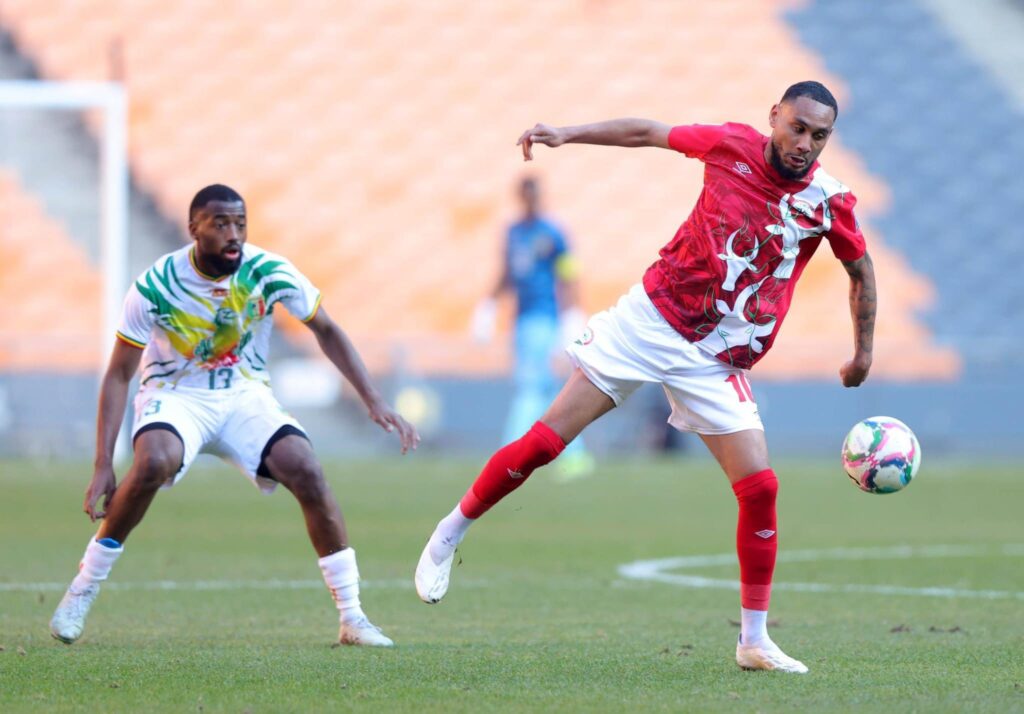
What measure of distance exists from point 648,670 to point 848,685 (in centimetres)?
68

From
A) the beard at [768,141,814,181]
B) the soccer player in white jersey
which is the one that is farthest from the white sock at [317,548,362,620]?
the beard at [768,141,814,181]

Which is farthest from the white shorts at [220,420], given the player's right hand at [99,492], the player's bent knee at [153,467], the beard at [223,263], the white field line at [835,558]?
the white field line at [835,558]

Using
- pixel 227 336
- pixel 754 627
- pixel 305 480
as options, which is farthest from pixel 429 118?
pixel 754 627

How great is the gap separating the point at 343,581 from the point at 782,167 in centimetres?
227

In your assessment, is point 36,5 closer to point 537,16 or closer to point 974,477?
point 537,16

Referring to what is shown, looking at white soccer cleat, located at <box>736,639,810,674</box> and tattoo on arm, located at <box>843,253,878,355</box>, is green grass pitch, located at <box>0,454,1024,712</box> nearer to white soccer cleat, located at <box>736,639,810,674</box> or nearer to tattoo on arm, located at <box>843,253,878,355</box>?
white soccer cleat, located at <box>736,639,810,674</box>

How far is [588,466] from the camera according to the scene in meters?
17.5

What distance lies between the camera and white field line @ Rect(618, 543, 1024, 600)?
26.4 feet

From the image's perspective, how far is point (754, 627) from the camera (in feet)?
18.0

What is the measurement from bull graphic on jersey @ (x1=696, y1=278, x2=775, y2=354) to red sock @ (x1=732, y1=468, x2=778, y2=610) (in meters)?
0.45

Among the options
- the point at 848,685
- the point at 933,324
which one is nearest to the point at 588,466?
the point at 933,324

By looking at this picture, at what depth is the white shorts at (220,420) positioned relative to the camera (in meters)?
6.23

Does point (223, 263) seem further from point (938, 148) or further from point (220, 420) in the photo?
point (938, 148)

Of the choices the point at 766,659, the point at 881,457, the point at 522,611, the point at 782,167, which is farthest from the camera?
the point at 522,611
